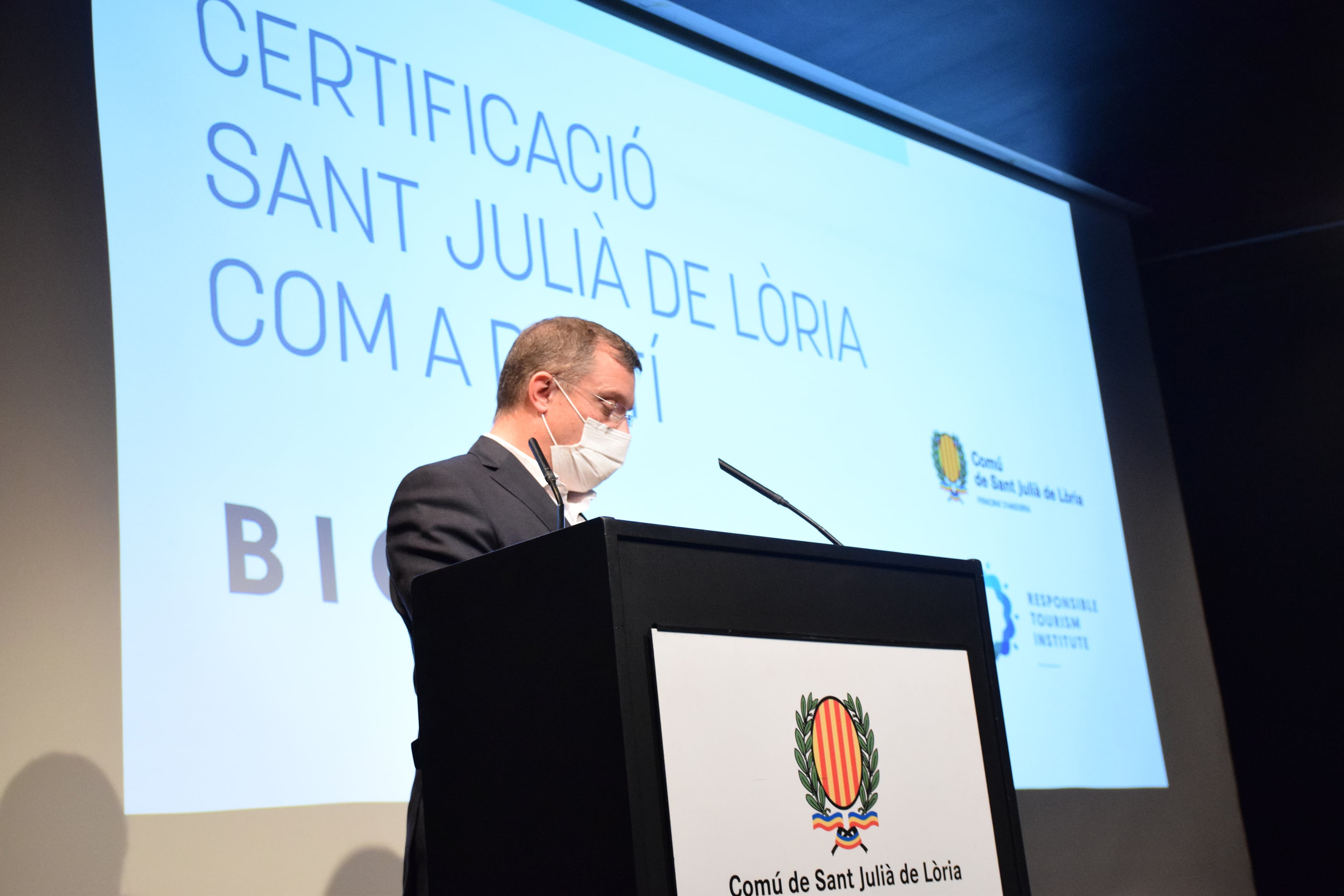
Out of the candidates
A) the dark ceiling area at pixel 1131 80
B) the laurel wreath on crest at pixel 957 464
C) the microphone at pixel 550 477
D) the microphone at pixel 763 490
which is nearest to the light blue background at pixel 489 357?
the laurel wreath on crest at pixel 957 464

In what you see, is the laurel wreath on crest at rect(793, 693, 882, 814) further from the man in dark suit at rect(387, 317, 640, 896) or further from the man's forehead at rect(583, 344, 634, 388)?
the man's forehead at rect(583, 344, 634, 388)

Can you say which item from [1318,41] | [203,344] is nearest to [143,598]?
[203,344]

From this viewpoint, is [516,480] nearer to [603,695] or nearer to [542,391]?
[542,391]

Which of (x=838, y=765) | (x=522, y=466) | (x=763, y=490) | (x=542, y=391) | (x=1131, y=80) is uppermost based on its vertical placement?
(x=1131, y=80)

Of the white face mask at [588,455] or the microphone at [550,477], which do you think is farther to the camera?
the white face mask at [588,455]

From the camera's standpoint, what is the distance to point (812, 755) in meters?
1.26

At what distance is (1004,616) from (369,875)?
2.18 m

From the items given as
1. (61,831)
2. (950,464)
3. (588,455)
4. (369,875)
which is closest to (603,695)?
(588,455)

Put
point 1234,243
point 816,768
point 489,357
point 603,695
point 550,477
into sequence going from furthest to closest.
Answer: point 1234,243 < point 489,357 < point 550,477 < point 816,768 < point 603,695

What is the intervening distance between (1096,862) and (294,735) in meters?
2.84

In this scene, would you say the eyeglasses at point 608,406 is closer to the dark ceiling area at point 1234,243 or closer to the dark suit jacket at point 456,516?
the dark suit jacket at point 456,516

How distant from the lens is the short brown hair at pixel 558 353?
189 cm

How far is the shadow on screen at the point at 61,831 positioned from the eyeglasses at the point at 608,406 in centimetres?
106

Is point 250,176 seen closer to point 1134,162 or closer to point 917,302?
point 917,302
